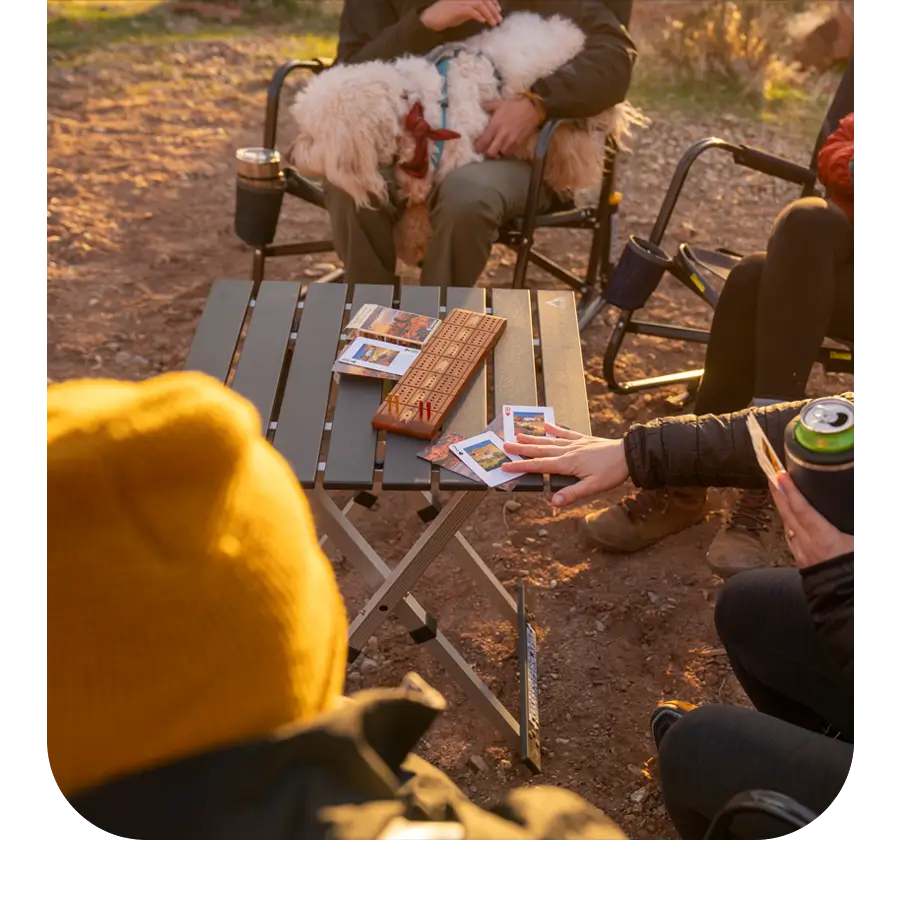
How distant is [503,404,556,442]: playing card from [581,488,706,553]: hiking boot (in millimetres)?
782

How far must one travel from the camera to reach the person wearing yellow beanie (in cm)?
100

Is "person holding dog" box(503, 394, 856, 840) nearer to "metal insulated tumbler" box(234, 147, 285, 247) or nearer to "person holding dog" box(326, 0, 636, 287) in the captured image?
"person holding dog" box(326, 0, 636, 287)

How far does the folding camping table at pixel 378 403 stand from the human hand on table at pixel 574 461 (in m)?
0.03

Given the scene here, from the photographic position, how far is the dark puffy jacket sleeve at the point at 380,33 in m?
3.50

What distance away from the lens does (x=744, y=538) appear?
280 cm

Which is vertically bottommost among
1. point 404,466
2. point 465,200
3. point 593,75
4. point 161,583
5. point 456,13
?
point 404,466

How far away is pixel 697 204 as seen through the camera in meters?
4.82

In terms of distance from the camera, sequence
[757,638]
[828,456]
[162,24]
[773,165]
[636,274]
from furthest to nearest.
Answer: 1. [162,24]
2. [773,165]
3. [636,274]
4. [757,638]
5. [828,456]

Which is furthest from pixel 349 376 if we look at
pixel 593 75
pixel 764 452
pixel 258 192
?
pixel 593 75

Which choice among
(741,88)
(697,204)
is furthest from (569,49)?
(741,88)

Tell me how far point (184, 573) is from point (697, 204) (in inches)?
168

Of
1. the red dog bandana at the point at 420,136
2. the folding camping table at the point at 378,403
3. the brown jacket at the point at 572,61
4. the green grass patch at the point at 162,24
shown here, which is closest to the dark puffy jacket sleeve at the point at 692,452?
the folding camping table at the point at 378,403

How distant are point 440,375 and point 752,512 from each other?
3.54 feet

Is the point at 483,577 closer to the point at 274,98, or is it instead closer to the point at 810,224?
the point at 810,224
